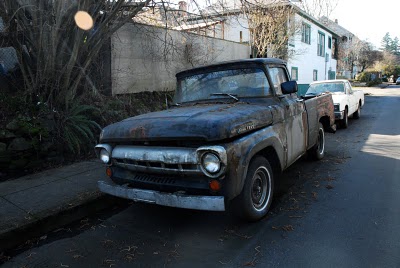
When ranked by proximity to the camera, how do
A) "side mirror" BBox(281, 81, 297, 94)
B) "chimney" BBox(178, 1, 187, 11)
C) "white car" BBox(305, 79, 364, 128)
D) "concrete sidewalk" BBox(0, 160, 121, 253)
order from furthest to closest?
1. "white car" BBox(305, 79, 364, 128)
2. "chimney" BBox(178, 1, 187, 11)
3. "side mirror" BBox(281, 81, 297, 94)
4. "concrete sidewalk" BBox(0, 160, 121, 253)

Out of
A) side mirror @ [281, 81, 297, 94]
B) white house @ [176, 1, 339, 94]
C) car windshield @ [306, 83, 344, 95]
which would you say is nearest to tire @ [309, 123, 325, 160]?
side mirror @ [281, 81, 297, 94]

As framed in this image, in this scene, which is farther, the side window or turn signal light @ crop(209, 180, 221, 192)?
the side window

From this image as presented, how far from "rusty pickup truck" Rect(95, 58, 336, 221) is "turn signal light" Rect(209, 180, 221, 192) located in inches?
0.4

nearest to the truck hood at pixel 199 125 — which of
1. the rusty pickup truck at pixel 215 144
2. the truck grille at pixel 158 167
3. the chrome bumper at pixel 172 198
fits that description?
A: the rusty pickup truck at pixel 215 144

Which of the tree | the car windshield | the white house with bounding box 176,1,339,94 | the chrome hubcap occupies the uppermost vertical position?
the white house with bounding box 176,1,339,94

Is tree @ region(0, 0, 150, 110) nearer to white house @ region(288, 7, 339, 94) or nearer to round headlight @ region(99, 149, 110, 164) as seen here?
round headlight @ region(99, 149, 110, 164)

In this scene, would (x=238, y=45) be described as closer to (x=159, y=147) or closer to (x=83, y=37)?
(x=83, y=37)

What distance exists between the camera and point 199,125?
3.32 m

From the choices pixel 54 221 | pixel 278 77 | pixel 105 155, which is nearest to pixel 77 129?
pixel 54 221

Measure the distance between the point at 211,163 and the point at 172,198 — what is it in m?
0.55

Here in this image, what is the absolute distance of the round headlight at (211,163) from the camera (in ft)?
10.5

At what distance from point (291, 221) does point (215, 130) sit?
5.29ft

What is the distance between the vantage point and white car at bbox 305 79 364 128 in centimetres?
1069

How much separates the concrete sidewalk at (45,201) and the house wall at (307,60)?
18859 millimetres
